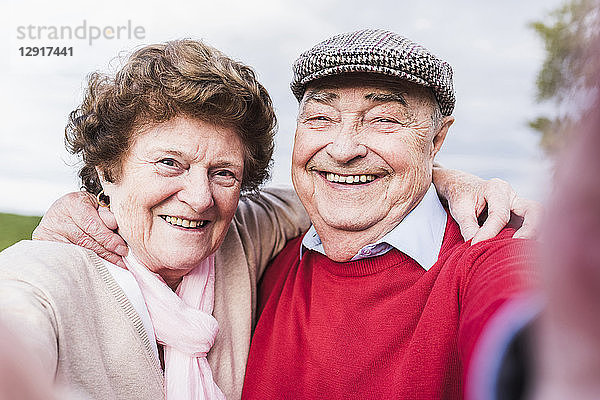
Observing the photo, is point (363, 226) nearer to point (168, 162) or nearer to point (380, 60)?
point (380, 60)

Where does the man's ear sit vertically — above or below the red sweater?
above

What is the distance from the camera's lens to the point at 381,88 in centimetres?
172

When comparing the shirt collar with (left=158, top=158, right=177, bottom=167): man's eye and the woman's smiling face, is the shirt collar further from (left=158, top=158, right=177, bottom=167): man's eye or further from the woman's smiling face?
(left=158, top=158, right=177, bottom=167): man's eye

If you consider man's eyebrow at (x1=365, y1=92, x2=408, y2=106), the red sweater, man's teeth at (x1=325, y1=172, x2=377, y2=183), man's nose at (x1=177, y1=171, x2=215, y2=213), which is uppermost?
man's eyebrow at (x1=365, y1=92, x2=408, y2=106)

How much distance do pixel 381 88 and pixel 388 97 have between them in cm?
3

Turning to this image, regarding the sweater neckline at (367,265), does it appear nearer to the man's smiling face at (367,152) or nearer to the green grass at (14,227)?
the man's smiling face at (367,152)

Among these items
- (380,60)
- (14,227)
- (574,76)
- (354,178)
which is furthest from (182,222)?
(14,227)

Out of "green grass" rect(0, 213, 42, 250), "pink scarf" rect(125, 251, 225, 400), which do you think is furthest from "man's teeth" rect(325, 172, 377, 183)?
"green grass" rect(0, 213, 42, 250)

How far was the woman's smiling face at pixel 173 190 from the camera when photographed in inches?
67.1

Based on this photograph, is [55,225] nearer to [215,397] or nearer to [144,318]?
[144,318]

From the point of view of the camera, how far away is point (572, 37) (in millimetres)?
316

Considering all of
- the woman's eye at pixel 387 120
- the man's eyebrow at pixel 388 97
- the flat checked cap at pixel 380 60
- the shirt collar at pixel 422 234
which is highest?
the flat checked cap at pixel 380 60

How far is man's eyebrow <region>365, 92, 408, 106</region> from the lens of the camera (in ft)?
5.64

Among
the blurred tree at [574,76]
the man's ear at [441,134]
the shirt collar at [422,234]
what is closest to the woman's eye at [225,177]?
the shirt collar at [422,234]
